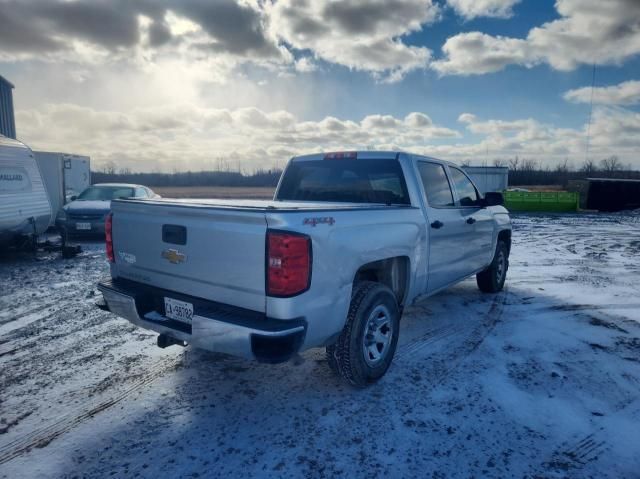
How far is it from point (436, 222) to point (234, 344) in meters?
2.45

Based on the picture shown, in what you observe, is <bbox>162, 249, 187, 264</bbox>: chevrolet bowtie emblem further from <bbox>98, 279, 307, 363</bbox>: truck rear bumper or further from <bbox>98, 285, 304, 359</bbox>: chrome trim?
<bbox>98, 285, 304, 359</bbox>: chrome trim

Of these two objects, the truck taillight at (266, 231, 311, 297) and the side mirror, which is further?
the side mirror

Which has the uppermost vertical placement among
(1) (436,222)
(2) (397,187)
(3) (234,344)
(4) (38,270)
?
(2) (397,187)

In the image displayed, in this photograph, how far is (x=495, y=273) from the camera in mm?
6098

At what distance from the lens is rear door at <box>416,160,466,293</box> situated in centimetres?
408

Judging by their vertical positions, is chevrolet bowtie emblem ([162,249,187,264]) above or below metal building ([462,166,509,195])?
below

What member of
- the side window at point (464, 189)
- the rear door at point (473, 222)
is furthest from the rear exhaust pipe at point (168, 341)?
the side window at point (464, 189)

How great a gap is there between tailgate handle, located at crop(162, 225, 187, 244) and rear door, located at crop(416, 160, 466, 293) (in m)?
2.31

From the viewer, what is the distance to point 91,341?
421 centimetres

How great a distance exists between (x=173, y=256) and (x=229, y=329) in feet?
2.57

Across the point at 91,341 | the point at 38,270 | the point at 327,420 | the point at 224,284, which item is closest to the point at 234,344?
the point at 224,284

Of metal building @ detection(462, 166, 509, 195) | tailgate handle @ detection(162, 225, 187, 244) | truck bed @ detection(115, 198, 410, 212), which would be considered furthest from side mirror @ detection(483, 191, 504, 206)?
metal building @ detection(462, 166, 509, 195)

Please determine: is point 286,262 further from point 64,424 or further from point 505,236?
point 505,236

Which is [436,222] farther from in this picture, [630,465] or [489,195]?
[630,465]
